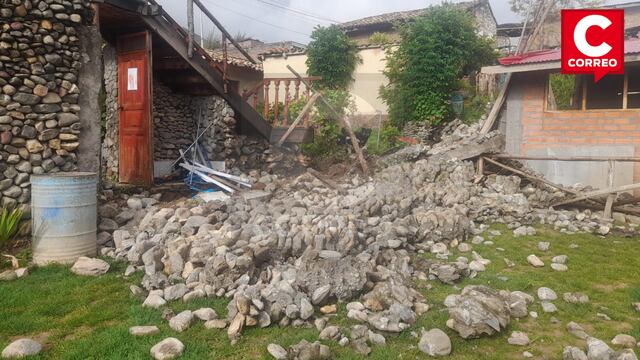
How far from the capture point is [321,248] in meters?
5.20

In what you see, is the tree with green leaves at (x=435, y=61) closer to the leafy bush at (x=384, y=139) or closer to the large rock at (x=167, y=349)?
the leafy bush at (x=384, y=139)

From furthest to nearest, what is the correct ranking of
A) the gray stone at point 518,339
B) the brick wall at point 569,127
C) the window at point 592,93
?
the window at point 592,93 → the brick wall at point 569,127 → the gray stone at point 518,339

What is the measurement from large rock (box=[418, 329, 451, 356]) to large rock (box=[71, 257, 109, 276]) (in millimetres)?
3495

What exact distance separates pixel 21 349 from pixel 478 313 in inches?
139

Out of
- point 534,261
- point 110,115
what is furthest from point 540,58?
point 110,115

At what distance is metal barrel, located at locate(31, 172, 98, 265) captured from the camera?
512cm

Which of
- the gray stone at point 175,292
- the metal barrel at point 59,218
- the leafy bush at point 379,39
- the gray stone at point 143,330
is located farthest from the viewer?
the leafy bush at point 379,39

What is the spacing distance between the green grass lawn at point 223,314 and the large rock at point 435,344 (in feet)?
0.20

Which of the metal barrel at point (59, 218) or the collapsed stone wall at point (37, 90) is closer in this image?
the metal barrel at point (59, 218)

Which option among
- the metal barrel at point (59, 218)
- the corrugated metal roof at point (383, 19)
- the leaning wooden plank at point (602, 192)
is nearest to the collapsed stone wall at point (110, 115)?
the metal barrel at point (59, 218)

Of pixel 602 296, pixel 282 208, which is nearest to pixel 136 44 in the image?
pixel 282 208

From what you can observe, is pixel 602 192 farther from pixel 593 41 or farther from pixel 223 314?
pixel 223 314

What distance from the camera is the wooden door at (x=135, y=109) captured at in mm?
7961

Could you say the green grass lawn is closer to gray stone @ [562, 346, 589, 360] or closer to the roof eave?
gray stone @ [562, 346, 589, 360]
